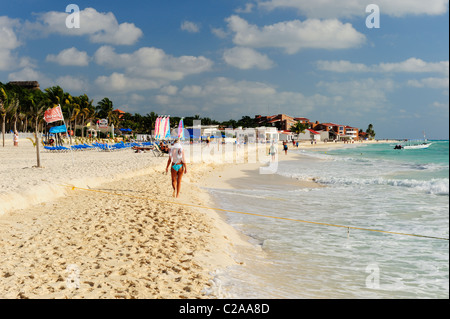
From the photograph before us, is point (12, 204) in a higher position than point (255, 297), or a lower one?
higher

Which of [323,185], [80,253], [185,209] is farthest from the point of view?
[323,185]

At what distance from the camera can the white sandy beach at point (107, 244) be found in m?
3.76

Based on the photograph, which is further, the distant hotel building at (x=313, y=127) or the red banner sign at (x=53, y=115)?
the distant hotel building at (x=313, y=127)

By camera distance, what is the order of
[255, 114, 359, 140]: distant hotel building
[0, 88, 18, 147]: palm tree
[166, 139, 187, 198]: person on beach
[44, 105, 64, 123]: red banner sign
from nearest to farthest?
[166, 139, 187, 198]: person on beach
[44, 105, 64, 123]: red banner sign
[0, 88, 18, 147]: palm tree
[255, 114, 359, 140]: distant hotel building

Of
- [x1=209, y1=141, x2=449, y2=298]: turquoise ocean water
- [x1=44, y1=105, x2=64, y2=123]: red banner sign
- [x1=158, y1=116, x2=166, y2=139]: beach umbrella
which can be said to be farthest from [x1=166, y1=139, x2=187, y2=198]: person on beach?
[x1=158, y1=116, x2=166, y2=139]: beach umbrella

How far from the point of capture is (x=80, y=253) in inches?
188

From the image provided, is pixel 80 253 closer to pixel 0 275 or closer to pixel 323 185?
pixel 0 275

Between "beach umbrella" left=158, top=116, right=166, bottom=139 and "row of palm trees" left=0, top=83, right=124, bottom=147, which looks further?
"row of palm trees" left=0, top=83, right=124, bottom=147

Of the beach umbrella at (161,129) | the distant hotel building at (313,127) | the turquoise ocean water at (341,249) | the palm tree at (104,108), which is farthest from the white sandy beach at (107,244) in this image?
the distant hotel building at (313,127)

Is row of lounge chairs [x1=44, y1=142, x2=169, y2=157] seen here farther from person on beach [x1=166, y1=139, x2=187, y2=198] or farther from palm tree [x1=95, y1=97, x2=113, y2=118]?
palm tree [x1=95, y1=97, x2=113, y2=118]

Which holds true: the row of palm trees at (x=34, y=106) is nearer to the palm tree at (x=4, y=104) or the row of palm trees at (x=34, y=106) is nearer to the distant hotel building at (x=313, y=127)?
the palm tree at (x=4, y=104)

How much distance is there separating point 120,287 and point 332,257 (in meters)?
3.86

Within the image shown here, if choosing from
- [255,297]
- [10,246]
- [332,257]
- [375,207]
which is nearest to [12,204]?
[10,246]

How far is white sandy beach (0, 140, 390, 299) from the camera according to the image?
3.76 metres
